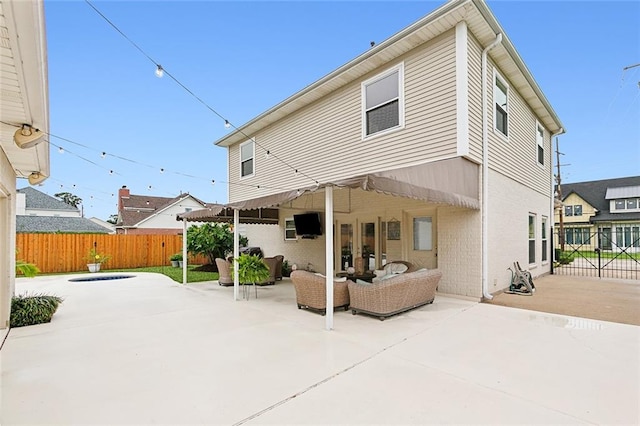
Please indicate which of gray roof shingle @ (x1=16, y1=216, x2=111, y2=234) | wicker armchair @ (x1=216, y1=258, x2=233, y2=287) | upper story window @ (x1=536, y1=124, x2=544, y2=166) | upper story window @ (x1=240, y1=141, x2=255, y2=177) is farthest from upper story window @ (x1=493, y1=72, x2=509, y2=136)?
gray roof shingle @ (x1=16, y1=216, x2=111, y2=234)

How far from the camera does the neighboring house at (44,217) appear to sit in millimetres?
21600

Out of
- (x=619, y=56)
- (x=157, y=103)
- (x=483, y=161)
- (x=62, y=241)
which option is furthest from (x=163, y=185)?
(x=619, y=56)

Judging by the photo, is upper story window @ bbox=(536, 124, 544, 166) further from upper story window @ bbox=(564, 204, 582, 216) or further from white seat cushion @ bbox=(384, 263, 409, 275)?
upper story window @ bbox=(564, 204, 582, 216)

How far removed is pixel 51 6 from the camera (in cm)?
495

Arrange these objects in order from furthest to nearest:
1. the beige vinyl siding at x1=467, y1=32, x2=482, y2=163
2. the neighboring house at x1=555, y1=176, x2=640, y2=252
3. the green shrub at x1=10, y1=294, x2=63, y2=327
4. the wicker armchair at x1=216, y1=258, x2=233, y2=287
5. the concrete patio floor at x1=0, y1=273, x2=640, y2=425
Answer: the neighboring house at x1=555, y1=176, x2=640, y2=252 → the wicker armchair at x1=216, y1=258, x2=233, y2=287 → the beige vinyl siding at x1=467, y1=32, x2=482, y2=163 → the green shrub at x1=10, y1=294, x2=63, y2=327 → the concrete patio floor at x1=0, y1=273, x2=640, y2=425

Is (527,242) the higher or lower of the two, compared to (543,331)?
higher

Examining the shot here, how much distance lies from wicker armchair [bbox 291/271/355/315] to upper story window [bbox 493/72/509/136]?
18.7 ft

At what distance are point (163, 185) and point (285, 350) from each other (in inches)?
715

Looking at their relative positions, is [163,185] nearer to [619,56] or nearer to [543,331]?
[543,331]

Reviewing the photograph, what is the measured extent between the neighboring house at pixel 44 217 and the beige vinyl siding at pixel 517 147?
76.6 ft

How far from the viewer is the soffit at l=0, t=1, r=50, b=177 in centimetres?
197

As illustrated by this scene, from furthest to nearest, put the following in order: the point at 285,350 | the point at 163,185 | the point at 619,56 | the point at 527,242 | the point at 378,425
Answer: the point at 163,185 < the point at 619,56 < the point at 527,242 < the point at 285,350 < the point at 378,425

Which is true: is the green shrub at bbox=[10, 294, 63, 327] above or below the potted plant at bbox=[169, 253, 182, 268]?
above

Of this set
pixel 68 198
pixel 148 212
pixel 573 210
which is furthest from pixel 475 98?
pixel 68 198
